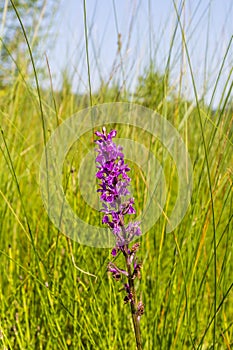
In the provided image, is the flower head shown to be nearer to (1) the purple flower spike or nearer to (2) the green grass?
(1) the purple flower spike

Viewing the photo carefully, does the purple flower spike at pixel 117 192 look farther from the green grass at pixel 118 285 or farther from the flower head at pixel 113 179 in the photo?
the green grass at pixel 118 285

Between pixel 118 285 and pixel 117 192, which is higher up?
pixel 117 192

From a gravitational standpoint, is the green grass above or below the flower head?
below

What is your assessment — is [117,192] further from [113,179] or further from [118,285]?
[118,285]

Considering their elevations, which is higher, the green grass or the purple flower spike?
the purple flower spike

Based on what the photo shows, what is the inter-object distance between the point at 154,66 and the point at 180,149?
544mm

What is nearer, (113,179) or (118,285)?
(113,179)

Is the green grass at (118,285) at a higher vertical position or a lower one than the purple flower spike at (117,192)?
lower

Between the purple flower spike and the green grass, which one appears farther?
the green grass

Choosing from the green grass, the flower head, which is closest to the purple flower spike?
the flower head

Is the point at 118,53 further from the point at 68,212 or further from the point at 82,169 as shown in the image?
the point at 68,212

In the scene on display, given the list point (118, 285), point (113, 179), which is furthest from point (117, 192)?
point (118, 285)

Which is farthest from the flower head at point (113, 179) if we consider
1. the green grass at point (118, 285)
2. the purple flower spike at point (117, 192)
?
the green grass at point (118, 285)

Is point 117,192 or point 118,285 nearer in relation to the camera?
point 117,192
